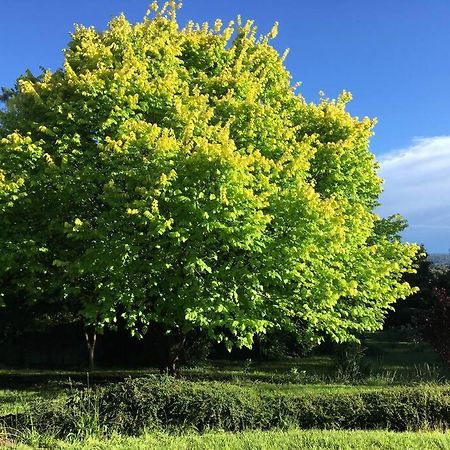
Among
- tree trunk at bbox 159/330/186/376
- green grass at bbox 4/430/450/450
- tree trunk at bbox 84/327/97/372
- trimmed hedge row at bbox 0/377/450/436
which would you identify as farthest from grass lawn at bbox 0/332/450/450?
tree trunk at bbox 159/330/186/376

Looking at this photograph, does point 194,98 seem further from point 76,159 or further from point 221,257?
point 221,257

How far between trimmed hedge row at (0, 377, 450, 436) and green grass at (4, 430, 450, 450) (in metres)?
0.91

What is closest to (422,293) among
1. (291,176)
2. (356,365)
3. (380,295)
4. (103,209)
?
(356,365)

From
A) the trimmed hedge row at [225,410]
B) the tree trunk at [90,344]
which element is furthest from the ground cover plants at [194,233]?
the tree trunk at [90,344]

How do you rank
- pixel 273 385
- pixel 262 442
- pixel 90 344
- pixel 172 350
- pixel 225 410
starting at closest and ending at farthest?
1. pixel 262 442
2. pixel 225 410
3. pixel 273 385
4. pixel 172 350
5. pixel 90 344

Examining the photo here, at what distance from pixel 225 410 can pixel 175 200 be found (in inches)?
219

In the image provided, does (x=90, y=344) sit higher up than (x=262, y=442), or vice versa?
(x=90, y=344)

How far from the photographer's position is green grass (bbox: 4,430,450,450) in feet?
26.8

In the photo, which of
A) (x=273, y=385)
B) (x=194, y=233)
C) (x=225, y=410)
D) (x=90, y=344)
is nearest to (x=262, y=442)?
(x=225, y=410)

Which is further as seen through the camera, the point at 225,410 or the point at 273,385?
the point at 273,385

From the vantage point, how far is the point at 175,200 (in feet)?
44.3

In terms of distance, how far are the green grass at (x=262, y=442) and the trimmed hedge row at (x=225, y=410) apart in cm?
91

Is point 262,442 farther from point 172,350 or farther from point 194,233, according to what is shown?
point 172,350

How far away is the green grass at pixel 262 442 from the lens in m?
8.16
